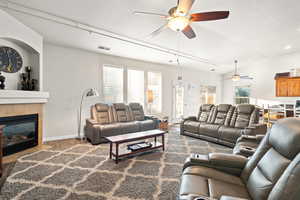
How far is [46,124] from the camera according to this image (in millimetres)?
4238

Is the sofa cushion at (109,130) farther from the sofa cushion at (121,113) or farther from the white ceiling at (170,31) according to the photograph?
the white ceiling at (170,31)

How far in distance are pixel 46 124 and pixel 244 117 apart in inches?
221

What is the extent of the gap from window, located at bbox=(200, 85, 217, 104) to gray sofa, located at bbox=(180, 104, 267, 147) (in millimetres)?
3441

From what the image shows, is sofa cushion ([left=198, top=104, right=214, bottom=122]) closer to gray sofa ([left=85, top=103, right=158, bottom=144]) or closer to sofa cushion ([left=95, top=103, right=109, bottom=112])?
Answer: gray sofa ([left=85, top=103, right=158, bottom=144])

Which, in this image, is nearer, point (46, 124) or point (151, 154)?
point (151, 154)

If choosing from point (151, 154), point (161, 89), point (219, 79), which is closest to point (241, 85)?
point (219, 79)

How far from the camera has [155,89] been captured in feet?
21.9

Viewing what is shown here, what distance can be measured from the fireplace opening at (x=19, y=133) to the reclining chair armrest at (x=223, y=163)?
3535 millimetres

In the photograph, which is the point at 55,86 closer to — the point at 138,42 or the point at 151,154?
the point at 138,42

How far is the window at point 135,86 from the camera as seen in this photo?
5.89m

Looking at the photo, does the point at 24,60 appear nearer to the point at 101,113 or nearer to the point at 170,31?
the point at 101,113

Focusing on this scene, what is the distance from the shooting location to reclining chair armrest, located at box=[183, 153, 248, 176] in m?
1.65

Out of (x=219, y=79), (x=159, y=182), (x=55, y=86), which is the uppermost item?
(x=219, y=79)

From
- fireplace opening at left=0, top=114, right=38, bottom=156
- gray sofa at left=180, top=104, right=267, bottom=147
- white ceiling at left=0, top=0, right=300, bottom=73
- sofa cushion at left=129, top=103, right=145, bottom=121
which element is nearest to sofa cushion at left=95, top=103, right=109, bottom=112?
sofa cushion at left=129, top=103, right=145, bottom=121
